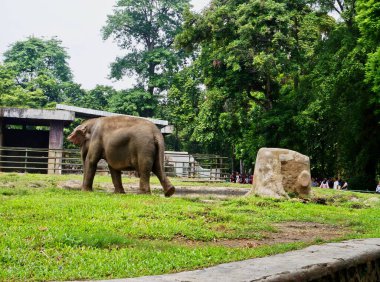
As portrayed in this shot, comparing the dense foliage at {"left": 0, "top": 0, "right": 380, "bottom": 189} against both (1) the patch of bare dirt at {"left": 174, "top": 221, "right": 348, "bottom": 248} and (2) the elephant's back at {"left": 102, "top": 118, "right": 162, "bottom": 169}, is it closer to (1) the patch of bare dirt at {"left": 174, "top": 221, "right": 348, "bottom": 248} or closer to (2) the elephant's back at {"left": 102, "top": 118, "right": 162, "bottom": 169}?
(2) the elephant's back at {"left": 102, "top": 118, "right": 162, "bottom": 169}

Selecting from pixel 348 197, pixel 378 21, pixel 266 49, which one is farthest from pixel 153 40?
pixel 348 197

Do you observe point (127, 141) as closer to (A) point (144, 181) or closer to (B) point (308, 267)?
(A) point (144, 181)

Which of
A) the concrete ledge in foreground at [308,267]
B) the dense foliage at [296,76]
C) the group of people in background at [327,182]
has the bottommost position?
the concrete ledge in foreground at [308,267]

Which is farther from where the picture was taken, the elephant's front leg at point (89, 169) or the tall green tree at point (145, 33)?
the tall green tree at point (145, 33)

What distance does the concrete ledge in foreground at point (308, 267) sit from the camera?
4.49 meters

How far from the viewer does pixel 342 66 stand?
82.5 feet

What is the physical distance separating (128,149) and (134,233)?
598cm

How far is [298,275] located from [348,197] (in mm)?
13115

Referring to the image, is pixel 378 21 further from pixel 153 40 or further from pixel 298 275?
pixel 153 40

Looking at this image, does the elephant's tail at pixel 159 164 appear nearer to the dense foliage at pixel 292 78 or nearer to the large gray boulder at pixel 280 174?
the large gray boulder at pixel 280 174

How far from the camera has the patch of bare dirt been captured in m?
7.46

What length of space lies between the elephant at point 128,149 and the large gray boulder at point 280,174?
2.56 meters

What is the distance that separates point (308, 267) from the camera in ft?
16.6

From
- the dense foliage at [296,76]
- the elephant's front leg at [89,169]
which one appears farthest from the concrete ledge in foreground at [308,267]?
the dense foliage at [296,76]
